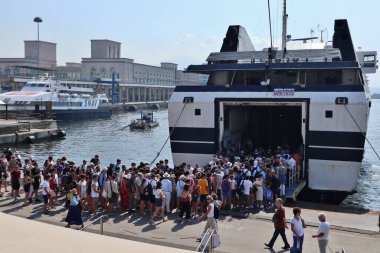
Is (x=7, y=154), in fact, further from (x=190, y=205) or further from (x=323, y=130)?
(x=323, y=130)

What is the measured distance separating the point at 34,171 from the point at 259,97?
30.6 feet

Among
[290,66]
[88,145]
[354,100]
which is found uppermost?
[290,66]

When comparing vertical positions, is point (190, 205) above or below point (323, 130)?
below

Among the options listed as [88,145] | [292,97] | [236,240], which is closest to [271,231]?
[236,240]

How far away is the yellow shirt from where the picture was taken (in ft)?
44.4

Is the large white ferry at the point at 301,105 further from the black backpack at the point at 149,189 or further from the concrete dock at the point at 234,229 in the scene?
the black backpack at the point at 149,189

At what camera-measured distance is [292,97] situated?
18172 millimetres

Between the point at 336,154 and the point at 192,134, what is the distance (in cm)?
614

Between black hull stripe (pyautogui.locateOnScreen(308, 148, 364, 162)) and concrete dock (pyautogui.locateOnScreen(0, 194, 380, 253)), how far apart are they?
2811 mm

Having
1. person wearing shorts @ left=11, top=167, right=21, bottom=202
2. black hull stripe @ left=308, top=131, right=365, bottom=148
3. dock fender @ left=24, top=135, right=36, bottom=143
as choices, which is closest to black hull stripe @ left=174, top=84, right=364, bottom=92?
black hull stripe @ left=308, top=131, right=365, bottom=148

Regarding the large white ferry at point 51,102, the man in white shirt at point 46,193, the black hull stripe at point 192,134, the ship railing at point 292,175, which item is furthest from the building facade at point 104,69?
the man in white shirt at point 46,193

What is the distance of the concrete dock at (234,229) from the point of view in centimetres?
1115

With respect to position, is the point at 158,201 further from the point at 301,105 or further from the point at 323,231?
the point at 301,105

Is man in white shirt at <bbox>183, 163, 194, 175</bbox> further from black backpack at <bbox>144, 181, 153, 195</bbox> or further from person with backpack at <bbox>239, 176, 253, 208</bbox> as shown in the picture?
black backpack at <bbox>144, 181, 153, 195</bbox>
